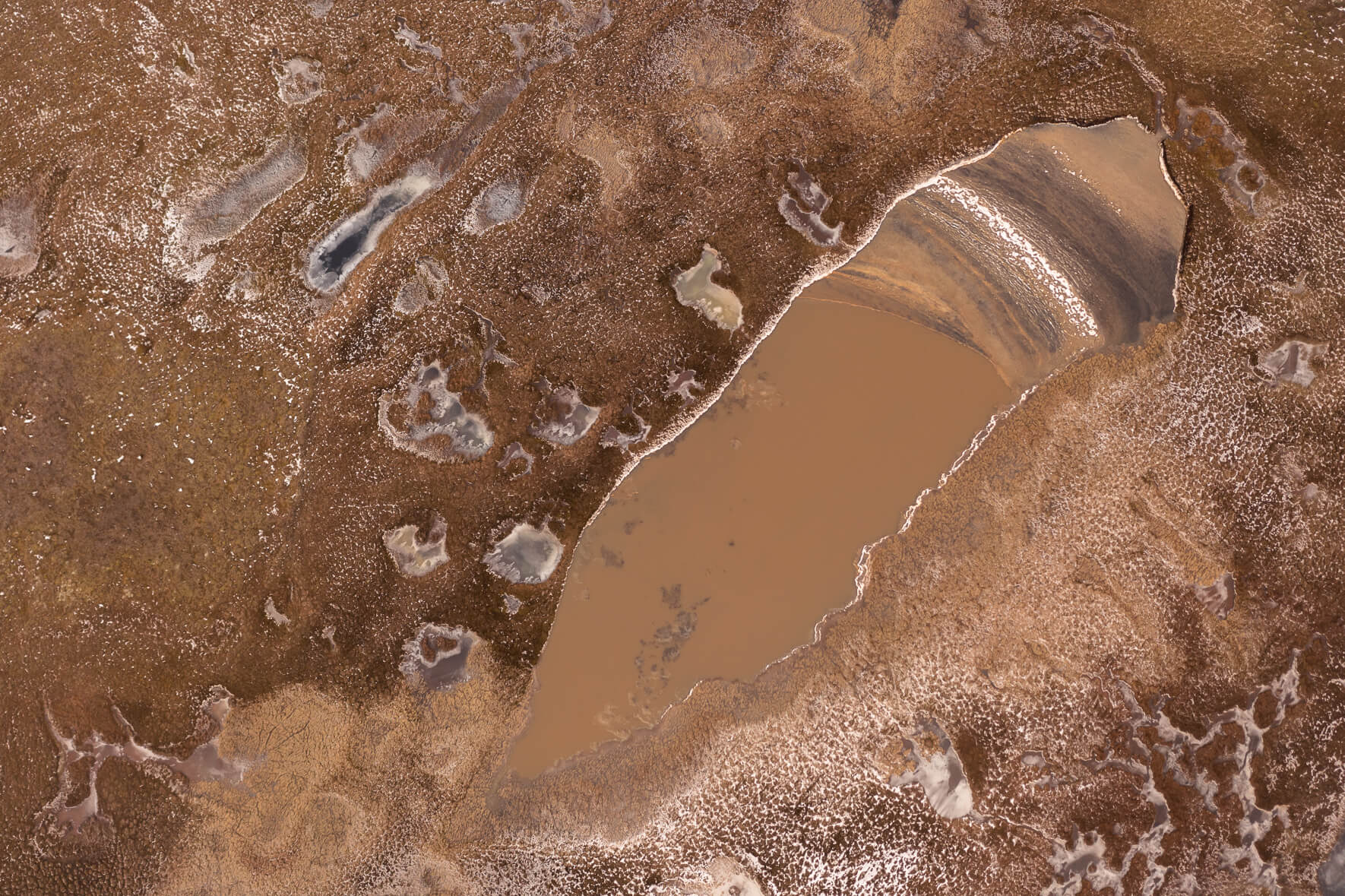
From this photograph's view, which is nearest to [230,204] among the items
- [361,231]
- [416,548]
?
[361,231]

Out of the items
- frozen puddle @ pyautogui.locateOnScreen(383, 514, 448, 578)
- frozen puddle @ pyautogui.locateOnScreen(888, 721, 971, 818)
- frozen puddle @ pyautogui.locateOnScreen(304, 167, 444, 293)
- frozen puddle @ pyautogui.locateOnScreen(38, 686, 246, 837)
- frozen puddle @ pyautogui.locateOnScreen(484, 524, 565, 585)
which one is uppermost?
frozen puddle @ pyautogui.locateOnScreen(304, 167, 444, 293)

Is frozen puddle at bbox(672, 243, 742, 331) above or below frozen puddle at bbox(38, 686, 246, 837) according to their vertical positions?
above

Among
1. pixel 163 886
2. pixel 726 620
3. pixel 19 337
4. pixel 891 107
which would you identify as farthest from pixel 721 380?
pixel 163 886

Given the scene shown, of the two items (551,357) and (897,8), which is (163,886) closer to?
(551,357)

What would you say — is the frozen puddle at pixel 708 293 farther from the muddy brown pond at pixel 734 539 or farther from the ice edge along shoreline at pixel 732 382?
the muddy brown pond at pixel 734 539

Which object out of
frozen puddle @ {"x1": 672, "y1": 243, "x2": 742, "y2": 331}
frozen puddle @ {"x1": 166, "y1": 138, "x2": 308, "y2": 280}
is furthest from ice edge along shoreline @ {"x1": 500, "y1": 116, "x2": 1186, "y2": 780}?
frozen puddle @ {"x1": 166, "y1": 138, "x2": 308, "y2": 280}

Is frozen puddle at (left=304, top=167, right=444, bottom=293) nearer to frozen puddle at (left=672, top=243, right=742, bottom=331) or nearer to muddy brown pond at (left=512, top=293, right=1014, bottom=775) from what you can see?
frozen puddle at (left=672, top=243, right=742, bottom=331)

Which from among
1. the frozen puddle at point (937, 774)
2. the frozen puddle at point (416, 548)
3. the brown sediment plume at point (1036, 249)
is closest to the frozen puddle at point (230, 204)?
the frozen puddle at point (416, 548)
